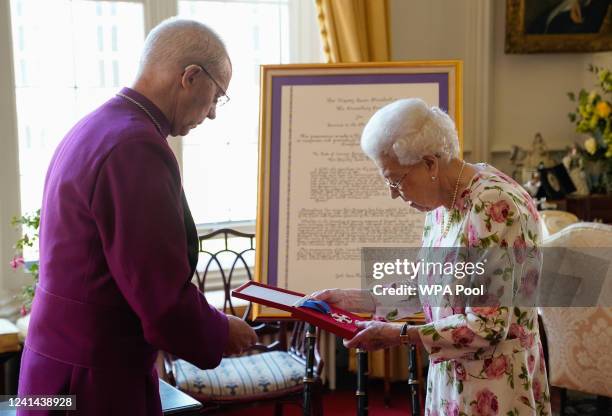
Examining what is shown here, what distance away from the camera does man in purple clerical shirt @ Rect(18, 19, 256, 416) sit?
1.48 metres

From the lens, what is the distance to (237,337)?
1.67 metres

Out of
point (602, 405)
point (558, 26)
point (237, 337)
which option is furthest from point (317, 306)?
point (558, 26)

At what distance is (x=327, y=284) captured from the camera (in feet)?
8.93

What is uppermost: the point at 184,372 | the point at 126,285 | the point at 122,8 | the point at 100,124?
the point at 122,8

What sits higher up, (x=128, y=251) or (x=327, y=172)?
(x=327, y=172)

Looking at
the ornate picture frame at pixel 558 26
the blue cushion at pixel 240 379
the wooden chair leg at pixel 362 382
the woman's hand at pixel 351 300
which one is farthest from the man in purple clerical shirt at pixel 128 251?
the ornate picture frame at pixel 558 26

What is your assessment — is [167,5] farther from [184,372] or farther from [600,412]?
[600,412]

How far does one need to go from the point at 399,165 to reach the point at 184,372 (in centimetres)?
156

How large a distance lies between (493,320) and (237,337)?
0.56 metres

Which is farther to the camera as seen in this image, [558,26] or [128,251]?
[558,26]

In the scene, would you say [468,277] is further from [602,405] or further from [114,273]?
[602,405]

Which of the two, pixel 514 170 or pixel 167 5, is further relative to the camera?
pixel 514 170

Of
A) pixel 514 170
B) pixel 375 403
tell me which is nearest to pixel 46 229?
pixel 375 403

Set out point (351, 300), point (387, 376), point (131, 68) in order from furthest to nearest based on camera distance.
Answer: point (387, 376) < point (131, 68) < point (351, 300)
